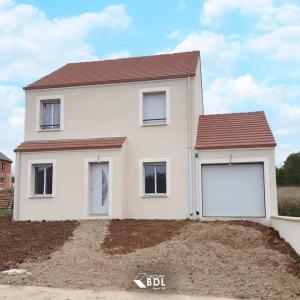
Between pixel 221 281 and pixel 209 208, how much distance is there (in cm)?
860

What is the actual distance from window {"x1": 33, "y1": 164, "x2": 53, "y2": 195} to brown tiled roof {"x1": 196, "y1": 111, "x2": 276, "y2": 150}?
672 cm

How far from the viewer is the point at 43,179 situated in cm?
1925

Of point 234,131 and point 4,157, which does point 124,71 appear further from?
point 4,157

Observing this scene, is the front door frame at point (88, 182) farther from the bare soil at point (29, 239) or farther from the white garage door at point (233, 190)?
the white garage door at point (233, 190)

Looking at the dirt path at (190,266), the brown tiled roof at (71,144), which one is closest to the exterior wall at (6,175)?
the brown tiled roof at (71,144)

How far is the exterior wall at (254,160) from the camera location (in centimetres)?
1739

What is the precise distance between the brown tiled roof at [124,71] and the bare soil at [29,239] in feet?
22.3

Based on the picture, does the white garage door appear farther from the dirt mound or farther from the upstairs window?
the upstairs window

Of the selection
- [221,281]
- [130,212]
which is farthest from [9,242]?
[221,281]

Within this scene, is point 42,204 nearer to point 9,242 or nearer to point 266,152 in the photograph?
point 9,242

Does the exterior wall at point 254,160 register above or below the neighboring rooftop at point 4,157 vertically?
below

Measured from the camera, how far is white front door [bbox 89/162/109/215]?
18.5 metres

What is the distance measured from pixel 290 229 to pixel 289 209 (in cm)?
901

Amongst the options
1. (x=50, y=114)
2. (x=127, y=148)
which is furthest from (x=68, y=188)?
(x=50, y=114)
